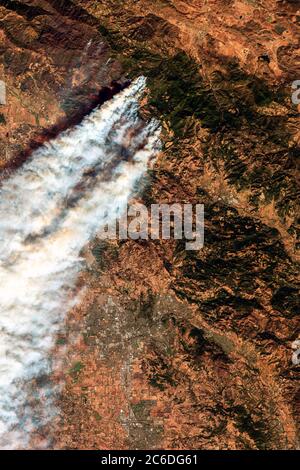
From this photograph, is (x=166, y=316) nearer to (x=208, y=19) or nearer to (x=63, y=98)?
(x=63, y=98)

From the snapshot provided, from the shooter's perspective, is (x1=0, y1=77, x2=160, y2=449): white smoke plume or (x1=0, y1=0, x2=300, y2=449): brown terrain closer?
(x1=0, y1=0, x2=300, y2=449): brown terrain

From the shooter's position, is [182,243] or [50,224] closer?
[182,243]

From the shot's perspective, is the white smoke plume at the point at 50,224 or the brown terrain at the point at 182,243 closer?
the brown terrain at the point at 182,243
